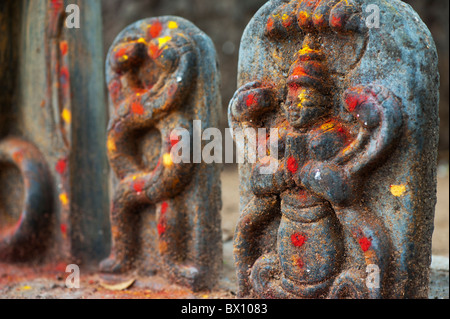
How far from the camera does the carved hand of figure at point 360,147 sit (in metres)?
1.93

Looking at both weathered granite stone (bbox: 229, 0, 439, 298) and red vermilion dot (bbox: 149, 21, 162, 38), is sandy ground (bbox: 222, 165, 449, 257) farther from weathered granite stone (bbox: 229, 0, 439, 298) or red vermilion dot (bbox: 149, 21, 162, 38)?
weathered granite stone (bbox: 229, 0, 439, 298)

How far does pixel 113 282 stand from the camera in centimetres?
300

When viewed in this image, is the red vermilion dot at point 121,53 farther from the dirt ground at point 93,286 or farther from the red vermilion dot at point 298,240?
the red vermilion dot at point 298,240

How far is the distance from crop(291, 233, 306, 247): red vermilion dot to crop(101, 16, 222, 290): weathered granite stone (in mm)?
731

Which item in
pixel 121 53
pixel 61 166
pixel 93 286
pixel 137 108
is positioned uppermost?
pixel 121 53

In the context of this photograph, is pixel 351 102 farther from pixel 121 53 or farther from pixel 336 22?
pixel 121 53

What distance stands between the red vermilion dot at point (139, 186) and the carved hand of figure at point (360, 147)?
41.4 inches

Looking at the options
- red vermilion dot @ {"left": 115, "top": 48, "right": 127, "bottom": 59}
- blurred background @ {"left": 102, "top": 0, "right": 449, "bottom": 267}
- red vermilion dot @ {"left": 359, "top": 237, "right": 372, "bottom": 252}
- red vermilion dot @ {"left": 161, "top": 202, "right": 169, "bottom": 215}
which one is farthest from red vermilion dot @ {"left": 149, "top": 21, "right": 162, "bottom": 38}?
blurred background @ {"left": 102, "top": 0, "right": 449, "bottom": 267}

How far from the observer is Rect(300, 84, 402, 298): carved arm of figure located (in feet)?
6.36

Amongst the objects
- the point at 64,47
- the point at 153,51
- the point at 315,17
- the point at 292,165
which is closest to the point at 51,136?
the point at 64,47

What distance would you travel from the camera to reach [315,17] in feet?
6.93

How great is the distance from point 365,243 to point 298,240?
261mm

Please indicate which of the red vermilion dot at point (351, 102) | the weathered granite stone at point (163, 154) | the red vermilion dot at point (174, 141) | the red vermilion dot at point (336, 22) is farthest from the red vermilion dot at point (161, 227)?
the red vermilion dot at point (336, 22)
